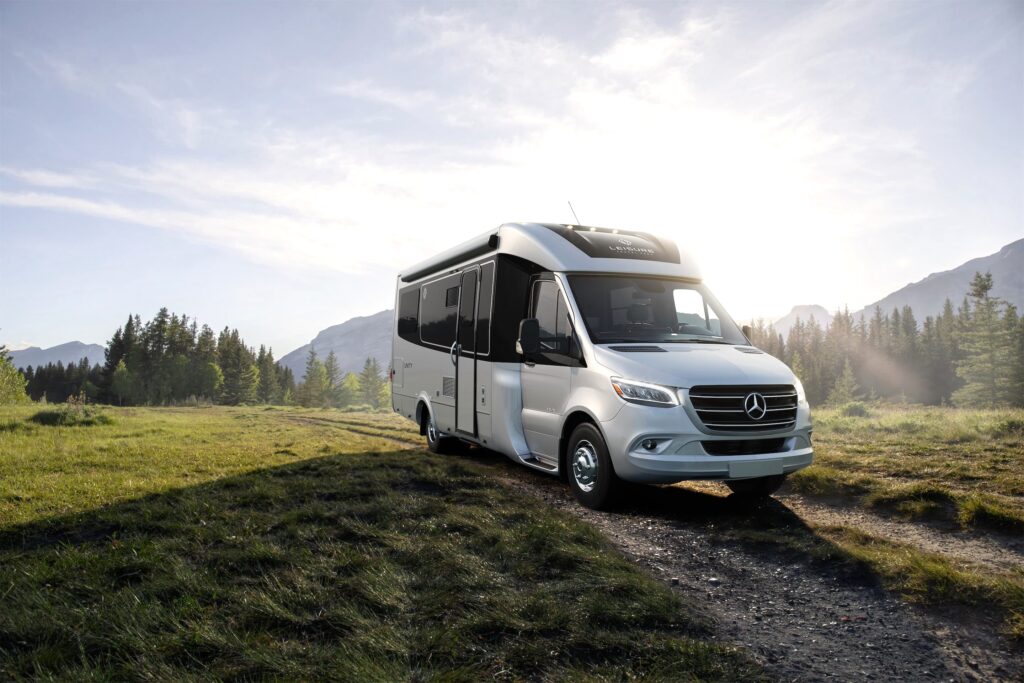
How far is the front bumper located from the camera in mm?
6613

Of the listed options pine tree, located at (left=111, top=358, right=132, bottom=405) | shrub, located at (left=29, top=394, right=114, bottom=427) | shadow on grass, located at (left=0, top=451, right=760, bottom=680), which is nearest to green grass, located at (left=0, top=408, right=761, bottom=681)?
shadow on grass, located at (left=0, top=451, right=760, bottom=680)

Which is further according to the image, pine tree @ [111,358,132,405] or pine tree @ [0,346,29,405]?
pine tree @ [111,358,132,405]

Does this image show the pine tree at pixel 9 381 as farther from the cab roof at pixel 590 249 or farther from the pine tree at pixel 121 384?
the cab roof at pixel 590 249

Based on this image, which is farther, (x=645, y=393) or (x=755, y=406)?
(x=755, y=406)

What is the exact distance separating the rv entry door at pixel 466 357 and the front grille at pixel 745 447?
162 inches

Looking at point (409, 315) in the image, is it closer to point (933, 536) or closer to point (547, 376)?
point (547, 376)

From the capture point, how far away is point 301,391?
3374 inches

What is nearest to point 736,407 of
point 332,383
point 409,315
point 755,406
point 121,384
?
point 755,406

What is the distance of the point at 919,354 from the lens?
362 feet

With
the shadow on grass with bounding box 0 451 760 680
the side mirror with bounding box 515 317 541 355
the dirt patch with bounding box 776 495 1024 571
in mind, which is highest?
the side mirror with bounding box 515 317 541 355

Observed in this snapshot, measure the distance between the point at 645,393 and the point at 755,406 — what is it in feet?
3.88

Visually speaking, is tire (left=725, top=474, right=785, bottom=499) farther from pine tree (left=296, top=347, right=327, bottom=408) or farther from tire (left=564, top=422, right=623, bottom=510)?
pine tree (left=296, top=347, right=327, bottom=408)

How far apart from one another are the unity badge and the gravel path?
42.9 inches

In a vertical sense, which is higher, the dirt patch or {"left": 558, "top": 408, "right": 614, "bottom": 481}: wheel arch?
{"left": 558, "top": 408, "right": 614, "bottom": 481}: wheel arch
